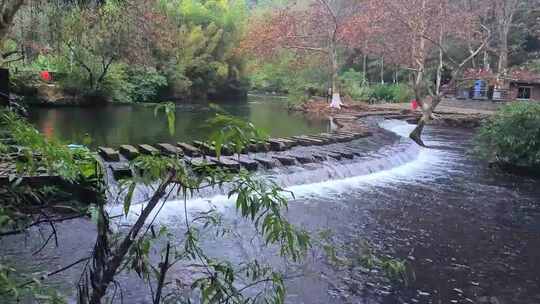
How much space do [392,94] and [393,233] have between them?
90.9 ft

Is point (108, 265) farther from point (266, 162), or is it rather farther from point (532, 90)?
point (532, 90)

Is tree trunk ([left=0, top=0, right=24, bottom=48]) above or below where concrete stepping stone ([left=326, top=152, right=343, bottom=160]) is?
above

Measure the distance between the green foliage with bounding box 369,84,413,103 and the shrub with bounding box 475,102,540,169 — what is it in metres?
20.4

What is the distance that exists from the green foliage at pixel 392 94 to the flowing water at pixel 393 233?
21.3 m

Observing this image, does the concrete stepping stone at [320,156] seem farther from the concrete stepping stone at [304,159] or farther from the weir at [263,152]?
the concrete stepping stone at [304,159]

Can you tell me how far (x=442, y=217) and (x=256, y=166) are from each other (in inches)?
126

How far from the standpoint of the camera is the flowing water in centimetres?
459

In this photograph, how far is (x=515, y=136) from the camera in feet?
35.0

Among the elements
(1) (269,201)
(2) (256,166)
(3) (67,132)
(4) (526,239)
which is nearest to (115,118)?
(3) (67,132)

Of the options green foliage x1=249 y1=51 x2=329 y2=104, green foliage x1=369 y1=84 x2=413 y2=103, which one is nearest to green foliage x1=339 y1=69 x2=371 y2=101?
green foliage x1=369 y1=84 x2=413 y2=103

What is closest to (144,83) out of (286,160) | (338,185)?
(286,160)

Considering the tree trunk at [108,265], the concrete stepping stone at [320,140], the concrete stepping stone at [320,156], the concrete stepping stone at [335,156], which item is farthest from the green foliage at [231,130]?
the concrete stepping stone at [320,140]

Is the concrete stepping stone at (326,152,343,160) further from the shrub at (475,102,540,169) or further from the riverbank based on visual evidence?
the riverbank

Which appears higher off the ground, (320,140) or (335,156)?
(320,140)
